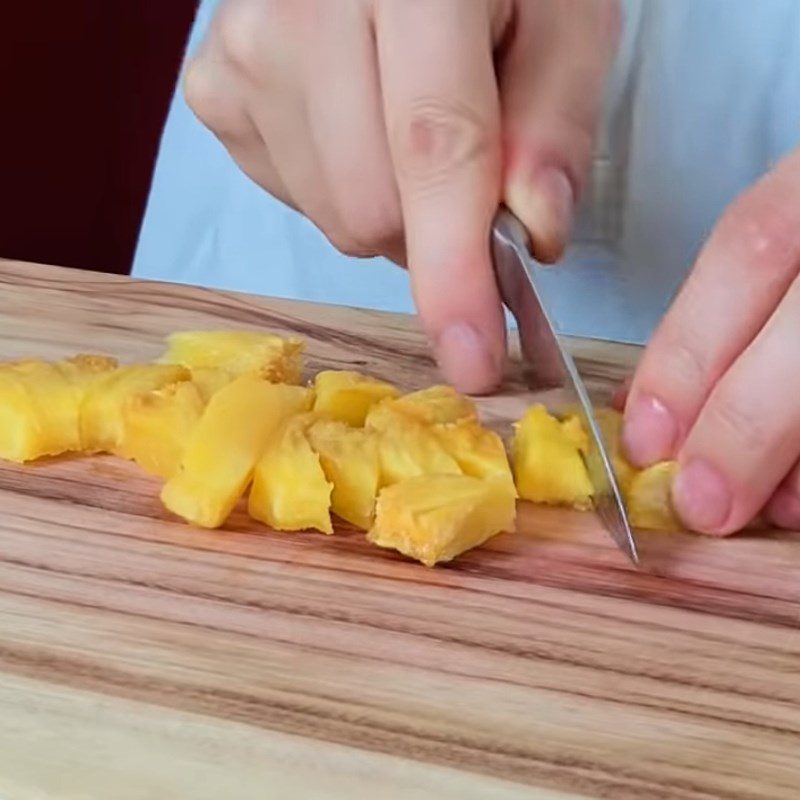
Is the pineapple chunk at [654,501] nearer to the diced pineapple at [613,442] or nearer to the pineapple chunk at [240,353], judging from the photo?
the diced pineapple at [613,442]

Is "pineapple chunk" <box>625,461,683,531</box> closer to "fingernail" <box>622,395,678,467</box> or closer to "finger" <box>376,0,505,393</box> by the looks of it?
"fingernail" <box>622,395,678,467</box>

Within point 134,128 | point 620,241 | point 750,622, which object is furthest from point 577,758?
point 134,128

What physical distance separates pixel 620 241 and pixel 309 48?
1.44 feet

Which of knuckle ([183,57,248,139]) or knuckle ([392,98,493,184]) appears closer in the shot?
knuckle ([392,98,493,184])

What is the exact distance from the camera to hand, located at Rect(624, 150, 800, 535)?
0.75 m

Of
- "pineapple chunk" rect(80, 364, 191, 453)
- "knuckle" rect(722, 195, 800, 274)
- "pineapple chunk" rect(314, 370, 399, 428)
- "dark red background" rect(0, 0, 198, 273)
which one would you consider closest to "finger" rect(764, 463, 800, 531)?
"knuckle" rect(722, 195, 800, 274)

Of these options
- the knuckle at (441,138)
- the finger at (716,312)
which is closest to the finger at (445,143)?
the knuckle at (441,138)

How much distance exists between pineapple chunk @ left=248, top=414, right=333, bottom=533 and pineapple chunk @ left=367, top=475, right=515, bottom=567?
0.10 ft

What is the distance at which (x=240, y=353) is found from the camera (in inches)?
36.0

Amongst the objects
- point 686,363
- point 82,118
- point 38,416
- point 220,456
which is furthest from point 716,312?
point 82,118

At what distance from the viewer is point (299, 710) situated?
0.62 m

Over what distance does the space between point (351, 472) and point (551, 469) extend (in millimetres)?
110

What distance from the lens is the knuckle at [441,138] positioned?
32.0 inches

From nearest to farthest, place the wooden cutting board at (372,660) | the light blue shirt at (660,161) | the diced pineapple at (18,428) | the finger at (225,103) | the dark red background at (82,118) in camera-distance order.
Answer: the wooden cutting board at (372,660) → the diced pineapple at (18,428) → the finger at (225,103) → the light blue shirt at (660,161) → the dark red background at (82,118)
